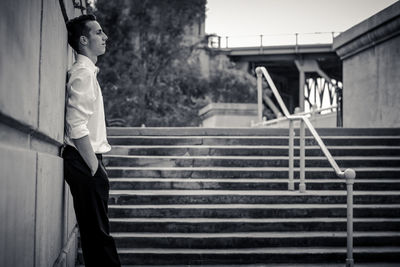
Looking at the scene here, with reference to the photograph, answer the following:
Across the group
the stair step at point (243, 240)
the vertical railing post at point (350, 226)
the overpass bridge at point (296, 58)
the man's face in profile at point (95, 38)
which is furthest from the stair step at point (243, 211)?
the overpass bridge at point (296, 58)

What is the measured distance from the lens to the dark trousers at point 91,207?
10.1 feet

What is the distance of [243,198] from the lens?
6203 mm

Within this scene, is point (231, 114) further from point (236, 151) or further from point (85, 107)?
point (85, 107)

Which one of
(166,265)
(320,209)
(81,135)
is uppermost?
(81,135)

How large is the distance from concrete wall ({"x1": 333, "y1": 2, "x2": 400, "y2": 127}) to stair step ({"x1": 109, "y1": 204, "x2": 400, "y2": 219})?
3.42 m

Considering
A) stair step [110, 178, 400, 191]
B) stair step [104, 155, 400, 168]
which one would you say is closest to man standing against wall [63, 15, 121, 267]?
stair step [110, 178, 400, 191]

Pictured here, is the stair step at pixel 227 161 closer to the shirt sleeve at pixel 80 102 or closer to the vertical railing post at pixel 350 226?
the vertical railing post at pixel 350 226

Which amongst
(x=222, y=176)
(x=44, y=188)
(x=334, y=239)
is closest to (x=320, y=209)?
(x=334, y=239)

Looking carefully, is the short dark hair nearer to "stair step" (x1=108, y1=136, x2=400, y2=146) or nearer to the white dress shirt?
the white dress shirt

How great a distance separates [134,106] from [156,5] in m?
3.72

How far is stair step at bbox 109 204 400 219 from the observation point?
19.3 feet

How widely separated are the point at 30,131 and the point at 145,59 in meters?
14.8

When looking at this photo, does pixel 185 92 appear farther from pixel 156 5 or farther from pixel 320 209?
pixel 320 209

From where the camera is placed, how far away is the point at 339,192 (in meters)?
6.47
